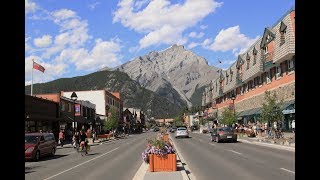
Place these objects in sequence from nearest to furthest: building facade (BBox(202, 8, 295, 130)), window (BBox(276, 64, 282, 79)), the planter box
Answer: the planter box
building facade (BBox(202, 8, 295, 130))
window (BBox(276, 64, 282, 79))

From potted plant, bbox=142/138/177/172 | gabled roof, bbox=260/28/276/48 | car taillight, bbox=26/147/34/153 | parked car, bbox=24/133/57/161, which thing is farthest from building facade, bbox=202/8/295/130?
Result: potted plant, bbox=142/138/177/172

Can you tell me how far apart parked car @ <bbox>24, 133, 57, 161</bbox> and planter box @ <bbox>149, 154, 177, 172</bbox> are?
12762 millimetres

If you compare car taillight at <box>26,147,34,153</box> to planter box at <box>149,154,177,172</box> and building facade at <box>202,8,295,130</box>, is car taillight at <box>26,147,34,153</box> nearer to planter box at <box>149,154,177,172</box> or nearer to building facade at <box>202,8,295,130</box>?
planter box at <box>149,154,177,172</box>

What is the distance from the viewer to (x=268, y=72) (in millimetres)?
57625

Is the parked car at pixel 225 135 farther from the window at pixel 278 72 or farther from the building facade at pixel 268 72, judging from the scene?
the window at pixel 278 72

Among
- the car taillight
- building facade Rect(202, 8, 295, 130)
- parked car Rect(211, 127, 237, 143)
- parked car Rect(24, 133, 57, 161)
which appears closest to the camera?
the car taillight

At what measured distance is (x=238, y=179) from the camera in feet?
44.1

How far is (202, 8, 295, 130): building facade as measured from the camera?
1747 inches

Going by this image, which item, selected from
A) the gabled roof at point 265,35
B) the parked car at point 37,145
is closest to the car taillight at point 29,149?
the parked car at point 37,145

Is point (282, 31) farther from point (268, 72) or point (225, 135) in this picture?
point (225, 135)

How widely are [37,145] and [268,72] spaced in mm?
38777

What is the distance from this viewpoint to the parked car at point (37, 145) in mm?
25391
